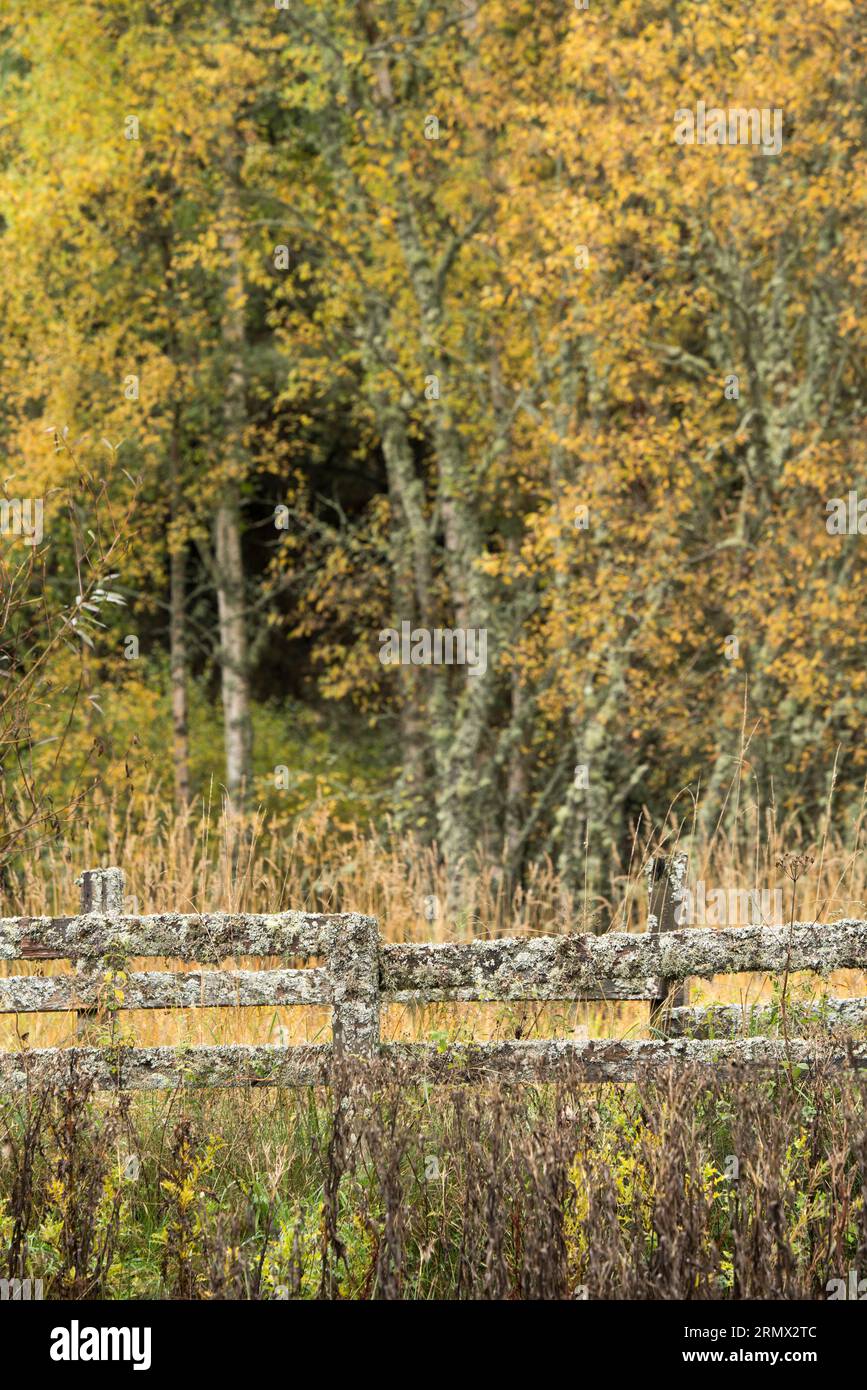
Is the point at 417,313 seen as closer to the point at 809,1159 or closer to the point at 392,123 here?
the point at 392,123

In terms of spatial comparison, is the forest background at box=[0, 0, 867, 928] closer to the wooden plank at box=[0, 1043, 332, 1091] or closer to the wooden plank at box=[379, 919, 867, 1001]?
the wooden plank at box=[0, 1043, 332, 1091]

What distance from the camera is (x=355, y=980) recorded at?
631cm

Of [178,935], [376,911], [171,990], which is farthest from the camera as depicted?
[376,911]

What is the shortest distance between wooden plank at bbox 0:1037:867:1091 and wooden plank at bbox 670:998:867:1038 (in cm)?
16

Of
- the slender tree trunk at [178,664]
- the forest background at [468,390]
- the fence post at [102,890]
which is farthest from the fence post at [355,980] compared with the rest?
the slender tree trunk at [178,664]

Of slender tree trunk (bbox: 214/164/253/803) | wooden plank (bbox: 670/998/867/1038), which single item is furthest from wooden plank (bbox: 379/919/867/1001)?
slender tree trunk (bbox: 214/164/253/803)

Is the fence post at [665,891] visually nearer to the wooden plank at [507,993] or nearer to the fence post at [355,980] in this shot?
the wooden plank at [507,993]

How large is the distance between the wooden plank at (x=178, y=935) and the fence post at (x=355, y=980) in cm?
3

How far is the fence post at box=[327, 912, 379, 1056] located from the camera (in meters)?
6.29

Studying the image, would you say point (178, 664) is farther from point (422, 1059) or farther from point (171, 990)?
point (422, 1059)

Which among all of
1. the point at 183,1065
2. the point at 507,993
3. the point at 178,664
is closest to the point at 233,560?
the point at 178,664

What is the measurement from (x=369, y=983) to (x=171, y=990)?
85 cm

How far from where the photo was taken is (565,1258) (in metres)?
4.48
